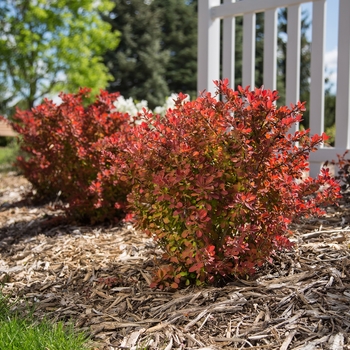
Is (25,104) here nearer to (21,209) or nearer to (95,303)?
(21,209)

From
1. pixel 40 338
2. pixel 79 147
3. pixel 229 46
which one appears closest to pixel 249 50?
pixel 229 46

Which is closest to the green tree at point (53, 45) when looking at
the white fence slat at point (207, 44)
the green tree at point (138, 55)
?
the green tree at point (138, 55)

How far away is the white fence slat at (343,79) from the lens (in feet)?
14.3

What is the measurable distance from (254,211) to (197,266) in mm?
429

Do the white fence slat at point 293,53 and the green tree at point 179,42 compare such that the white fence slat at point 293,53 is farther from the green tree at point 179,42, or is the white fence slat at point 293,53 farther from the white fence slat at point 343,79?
the green tree at point 179,42

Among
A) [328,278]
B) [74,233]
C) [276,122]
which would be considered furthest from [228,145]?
[74,233]

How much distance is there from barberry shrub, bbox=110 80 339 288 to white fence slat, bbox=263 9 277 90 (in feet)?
8.55

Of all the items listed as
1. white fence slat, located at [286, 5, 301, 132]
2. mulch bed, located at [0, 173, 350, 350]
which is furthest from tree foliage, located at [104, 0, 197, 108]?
mulch bed, located at [0, 173, 350, 350]

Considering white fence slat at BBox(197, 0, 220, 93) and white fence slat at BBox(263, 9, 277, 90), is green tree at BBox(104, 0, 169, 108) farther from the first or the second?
white fence slat at BBox(263, 9, 277, 90)

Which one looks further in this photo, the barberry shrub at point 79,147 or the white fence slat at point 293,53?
the white fence slat at point 293,53

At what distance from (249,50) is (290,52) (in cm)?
52

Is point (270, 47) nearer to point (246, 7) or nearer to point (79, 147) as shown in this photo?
point (246, 7)

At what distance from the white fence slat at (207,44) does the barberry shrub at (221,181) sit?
2.82 meters

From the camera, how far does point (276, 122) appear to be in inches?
94.7
